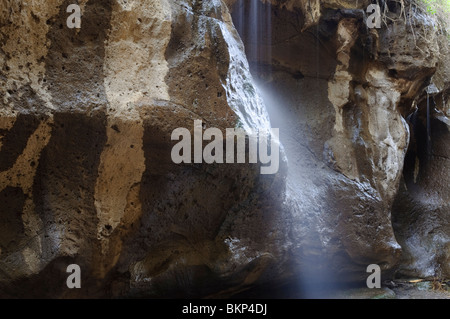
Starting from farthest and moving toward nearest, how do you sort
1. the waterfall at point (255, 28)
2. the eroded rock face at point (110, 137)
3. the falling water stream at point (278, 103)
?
the waterfall at point (255, 28)
the falling water stream at point (278, 103)
the eroded rock face at point (110, 137)

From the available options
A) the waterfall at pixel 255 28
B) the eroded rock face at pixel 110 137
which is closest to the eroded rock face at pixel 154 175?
the eroded rock face at pixel 110 137

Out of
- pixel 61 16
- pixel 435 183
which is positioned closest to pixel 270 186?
pixel 61 16

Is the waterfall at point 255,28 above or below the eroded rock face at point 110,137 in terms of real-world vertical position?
above

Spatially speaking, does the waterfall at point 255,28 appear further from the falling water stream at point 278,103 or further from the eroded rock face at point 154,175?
the eroded rock face at point 154,175

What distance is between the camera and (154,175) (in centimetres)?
254

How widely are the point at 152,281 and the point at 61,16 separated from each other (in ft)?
5.56

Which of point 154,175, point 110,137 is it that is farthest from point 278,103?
point 110,137

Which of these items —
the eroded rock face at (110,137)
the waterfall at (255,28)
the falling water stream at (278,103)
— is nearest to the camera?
the eroded rock face at (110,137)

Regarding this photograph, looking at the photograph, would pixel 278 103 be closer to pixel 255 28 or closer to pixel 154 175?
pixel 255 28

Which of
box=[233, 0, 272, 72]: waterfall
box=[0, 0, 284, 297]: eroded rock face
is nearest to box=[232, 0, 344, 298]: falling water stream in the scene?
box=[233, 0, 272, 72]: waterfall

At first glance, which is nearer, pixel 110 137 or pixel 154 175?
pixel 110 137

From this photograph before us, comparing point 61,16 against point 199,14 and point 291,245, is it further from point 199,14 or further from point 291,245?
point 291,245

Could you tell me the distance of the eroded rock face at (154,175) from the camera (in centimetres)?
228

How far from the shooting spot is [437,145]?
16.1ft
